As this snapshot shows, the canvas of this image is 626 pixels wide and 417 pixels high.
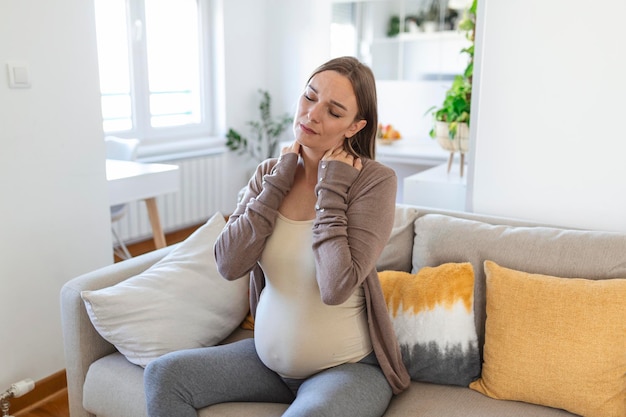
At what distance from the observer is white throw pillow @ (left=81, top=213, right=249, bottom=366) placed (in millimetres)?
1638

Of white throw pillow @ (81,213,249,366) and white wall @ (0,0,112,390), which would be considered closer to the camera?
white throw pillow @ (81,213,249,366)

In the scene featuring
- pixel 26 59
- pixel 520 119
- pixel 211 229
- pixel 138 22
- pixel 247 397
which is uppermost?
pixel 138 22

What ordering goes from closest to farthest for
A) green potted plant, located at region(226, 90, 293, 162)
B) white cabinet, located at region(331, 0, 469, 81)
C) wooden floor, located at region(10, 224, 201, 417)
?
wooden floor, located at region(10, 224, 201, 417) → white cabinet, located at region(331, 0, 469, 81) → green potted plant, located at region(226, 90, 293, 162)

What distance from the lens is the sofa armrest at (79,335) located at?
5.53 feet

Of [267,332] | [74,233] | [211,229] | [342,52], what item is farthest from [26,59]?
[342,52]

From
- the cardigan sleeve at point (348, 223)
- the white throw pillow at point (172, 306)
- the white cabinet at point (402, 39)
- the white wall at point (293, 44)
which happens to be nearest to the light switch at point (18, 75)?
the white throw pillow at point (172, 306)

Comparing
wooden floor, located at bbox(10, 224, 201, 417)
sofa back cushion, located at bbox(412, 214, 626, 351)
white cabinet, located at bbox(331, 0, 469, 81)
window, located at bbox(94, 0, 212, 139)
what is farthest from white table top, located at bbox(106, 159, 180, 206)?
white cabinet, located at bbox(331, 0, 469, 81)

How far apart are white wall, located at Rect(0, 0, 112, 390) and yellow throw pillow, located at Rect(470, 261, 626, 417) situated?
153 cm

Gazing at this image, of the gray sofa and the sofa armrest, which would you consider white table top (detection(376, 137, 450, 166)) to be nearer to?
the gray sofa

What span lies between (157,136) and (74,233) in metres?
2.08

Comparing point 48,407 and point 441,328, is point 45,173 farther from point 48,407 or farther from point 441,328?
point 441,328

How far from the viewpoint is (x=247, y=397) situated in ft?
4.83

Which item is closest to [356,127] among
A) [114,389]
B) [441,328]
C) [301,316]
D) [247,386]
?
[301,316]

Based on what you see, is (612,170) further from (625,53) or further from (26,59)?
(26,59)
